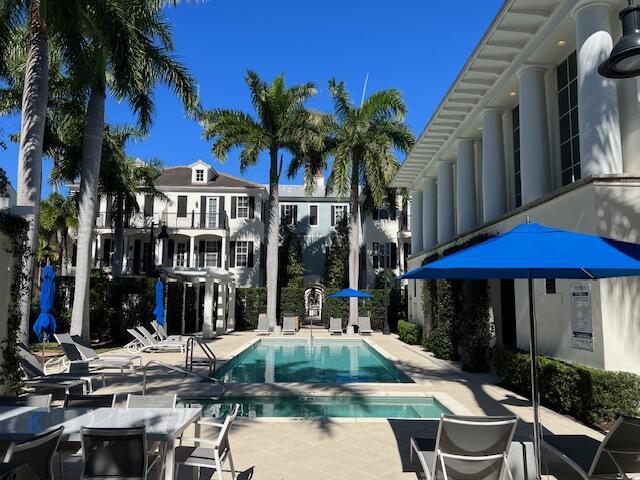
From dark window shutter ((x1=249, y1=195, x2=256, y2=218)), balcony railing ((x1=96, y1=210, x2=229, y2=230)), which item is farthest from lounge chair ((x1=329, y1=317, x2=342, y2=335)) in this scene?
dark window shutter ((x1=249, y1=195, x2=256, y2=218))

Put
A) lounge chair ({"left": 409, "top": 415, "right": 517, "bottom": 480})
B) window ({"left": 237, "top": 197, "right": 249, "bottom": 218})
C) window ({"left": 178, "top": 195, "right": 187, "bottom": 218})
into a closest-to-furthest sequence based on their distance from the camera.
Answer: lounge chair ({"left": 409, "top": 415, "right": 517, "bottom": 480})
window ({"left": 178, "top": 195, "right": 187, "bottom": 218})
window ({"left": 237, "top": 197, "right": 249, "bottom": 218})

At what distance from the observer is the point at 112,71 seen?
634 inches

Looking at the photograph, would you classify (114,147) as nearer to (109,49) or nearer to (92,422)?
(109,49)

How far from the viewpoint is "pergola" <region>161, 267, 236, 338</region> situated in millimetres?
22359

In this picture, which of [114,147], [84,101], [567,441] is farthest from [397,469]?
[114,147]

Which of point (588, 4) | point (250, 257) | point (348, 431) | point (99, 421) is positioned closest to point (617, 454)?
point (348, 431)

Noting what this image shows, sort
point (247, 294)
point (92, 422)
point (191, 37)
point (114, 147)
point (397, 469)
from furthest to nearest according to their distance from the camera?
point (247, 294), point (114, 147), point (191, 37), point (397, 469), point (92, 422)

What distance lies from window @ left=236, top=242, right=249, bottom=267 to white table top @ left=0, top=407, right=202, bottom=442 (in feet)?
93.5

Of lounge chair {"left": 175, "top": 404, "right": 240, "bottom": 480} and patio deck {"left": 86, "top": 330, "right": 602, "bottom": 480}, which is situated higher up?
lounge chair {"left": 175, "top": 404, "right": 240, "bottom": 480}

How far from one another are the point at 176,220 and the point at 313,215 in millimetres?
10197

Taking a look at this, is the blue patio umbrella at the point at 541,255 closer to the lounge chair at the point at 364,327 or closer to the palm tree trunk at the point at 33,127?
the palm tree trunk at the point at 33,127

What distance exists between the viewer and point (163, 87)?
17547 mm

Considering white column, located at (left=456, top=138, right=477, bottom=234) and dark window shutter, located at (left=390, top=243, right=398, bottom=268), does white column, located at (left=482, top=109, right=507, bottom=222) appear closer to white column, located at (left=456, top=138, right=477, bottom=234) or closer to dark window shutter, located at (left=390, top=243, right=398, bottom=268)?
white column, located at (left=456, top=138, right=477, bottom=234)

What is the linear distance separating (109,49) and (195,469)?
1357 cm
